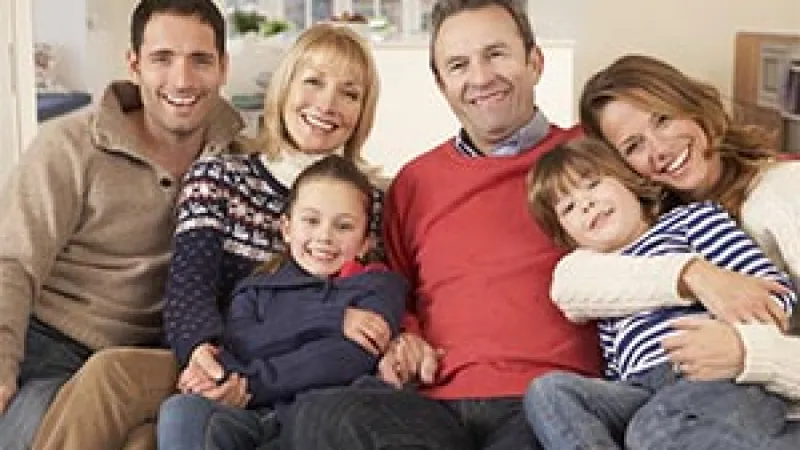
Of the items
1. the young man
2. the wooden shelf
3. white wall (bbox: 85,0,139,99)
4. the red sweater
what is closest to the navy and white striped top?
the red sweater

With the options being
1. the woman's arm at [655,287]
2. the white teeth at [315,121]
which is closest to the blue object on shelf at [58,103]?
the white teeth at [315,121]

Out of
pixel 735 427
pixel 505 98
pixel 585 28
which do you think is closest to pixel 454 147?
pixel 505 98

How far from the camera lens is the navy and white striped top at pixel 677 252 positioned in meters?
1.56

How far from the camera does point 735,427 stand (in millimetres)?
1400

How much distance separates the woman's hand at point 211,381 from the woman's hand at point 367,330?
0.58ft

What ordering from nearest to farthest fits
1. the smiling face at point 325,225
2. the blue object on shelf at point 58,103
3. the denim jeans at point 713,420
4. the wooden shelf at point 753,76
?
the denim jeans at point 713,420
the smiling face at point 325,225
the blue object on shelf at point 58,103
the wooden shelf at point 753,76

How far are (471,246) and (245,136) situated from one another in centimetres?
49

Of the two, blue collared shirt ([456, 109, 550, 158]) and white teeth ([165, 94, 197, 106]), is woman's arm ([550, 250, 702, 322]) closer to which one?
blue collared shirt ([456, 109, 550, 158])

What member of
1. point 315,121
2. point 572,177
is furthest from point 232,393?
point 572,177

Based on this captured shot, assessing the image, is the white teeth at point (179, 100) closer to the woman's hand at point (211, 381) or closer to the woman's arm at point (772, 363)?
the woman's hand at point (211, 381)

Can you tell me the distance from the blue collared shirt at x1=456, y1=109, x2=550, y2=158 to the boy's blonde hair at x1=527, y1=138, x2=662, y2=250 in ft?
0.46

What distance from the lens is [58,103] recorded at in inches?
155

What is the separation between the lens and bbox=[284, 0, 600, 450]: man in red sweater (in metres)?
1.67

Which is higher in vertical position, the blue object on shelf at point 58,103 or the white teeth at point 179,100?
the white teeth at point 179,100
